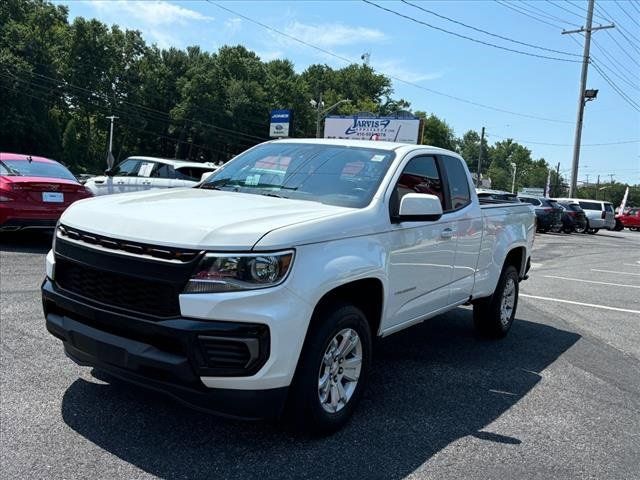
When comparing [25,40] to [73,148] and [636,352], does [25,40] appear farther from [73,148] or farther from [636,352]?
[636,352]

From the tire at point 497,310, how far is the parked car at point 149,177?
794 cm

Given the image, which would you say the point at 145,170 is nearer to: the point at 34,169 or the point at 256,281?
the point at 34,169

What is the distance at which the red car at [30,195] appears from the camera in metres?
9.11

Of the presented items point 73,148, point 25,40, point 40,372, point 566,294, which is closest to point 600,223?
point 566,294

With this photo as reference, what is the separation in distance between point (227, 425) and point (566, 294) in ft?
25.3

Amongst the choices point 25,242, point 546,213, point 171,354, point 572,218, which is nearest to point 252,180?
point 171,354

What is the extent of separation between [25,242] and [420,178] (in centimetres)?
825

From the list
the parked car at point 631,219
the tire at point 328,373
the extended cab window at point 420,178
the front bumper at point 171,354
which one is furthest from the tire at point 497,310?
the parked car at point 631,219

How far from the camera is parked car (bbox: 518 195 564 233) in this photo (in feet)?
87.6

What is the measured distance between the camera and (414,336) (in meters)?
6.26

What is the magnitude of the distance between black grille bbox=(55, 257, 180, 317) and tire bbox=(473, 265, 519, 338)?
13.0 feet

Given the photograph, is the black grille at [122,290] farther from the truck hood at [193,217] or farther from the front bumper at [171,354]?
the truck hood at [193,217]

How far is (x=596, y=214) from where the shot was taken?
3253 cm

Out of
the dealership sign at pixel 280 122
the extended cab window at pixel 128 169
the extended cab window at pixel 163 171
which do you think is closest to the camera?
the extended cab window at pixel 163 171
